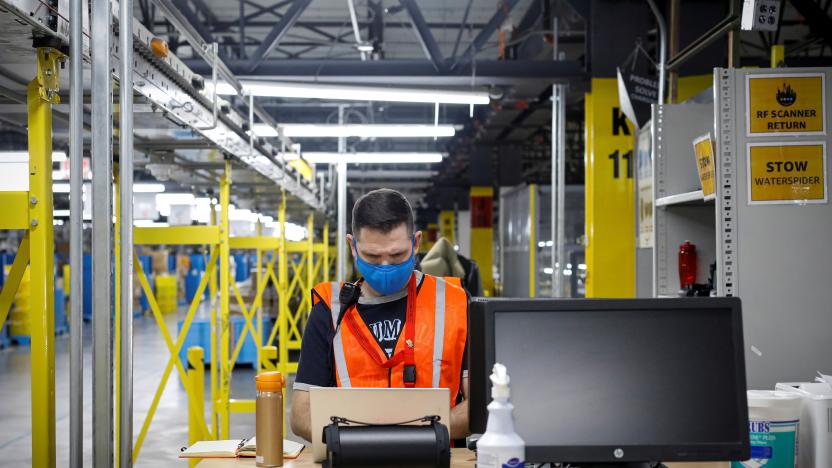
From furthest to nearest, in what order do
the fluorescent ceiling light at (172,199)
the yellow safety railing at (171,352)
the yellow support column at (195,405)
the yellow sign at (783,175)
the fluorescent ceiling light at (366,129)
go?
1. the fluorescent ceiling light at (172,199)
2. the fluorescent ceiling light at (366,129)
3. the yellow support column at (195,405)
4. the yellow safety railing at (171,352)
5. the yellow sign at (783,175)

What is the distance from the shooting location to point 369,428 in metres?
2.04

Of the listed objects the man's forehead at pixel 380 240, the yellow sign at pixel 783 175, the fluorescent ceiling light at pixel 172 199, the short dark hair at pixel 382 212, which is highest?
the fluorescent ceiling light at pixel 172 199

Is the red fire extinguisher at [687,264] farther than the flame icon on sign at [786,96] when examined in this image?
Yes

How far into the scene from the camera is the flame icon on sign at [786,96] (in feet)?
11.3

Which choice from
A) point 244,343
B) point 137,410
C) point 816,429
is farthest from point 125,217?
point 244,343

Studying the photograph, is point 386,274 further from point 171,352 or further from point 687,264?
point 171,352

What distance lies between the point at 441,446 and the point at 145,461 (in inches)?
215

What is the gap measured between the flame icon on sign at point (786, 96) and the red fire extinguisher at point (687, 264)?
3.63ft

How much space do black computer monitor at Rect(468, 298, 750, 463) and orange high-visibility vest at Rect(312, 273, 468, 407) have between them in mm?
701

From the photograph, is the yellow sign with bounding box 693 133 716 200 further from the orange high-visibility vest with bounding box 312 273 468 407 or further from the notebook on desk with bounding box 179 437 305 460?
the notebook on desk with bounding box 179 437 305 460

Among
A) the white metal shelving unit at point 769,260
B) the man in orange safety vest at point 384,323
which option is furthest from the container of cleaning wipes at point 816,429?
the white metal shelving unit at point 769,260

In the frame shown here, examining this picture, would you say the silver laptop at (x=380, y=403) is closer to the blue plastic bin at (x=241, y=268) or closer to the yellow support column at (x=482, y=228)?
the yellow support column at (x=482, y=228)

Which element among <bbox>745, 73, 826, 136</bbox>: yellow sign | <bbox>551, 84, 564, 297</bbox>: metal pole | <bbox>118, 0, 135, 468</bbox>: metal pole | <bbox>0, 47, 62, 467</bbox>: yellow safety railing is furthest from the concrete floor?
<bbox>745, 73, 826, 136</bbox>: yellow sign

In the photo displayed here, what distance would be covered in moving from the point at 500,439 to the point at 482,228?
60.0ft
